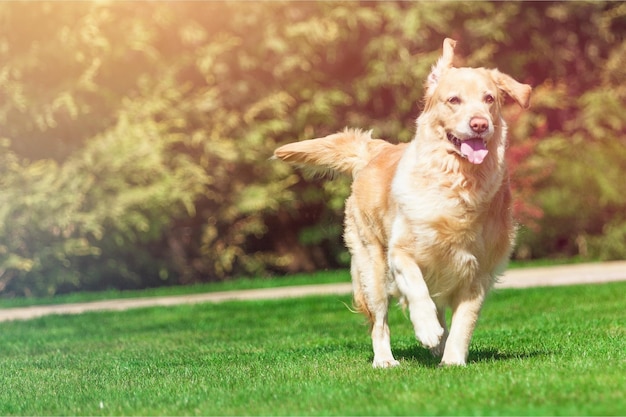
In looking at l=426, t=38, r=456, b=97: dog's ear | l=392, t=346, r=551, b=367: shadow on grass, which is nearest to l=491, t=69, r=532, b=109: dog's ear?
l=426, t=38, r=456, b=97: dog's ear

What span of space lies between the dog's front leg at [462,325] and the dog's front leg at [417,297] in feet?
0.41

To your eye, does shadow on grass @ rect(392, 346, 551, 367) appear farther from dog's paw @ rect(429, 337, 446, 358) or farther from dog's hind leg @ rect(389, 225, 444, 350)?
dog's hind leg @ rect(389, 225, 444, 350)

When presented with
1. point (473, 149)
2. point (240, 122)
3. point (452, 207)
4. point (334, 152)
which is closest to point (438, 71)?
point (473, 149)

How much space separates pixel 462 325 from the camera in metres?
6.04

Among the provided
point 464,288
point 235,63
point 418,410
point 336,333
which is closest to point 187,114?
point 235,63

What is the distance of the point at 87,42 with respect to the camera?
15.8 metres

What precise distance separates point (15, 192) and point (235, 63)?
188 inches

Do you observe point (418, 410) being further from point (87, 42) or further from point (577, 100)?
point (577, 100)

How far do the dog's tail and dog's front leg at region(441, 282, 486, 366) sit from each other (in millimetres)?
1604

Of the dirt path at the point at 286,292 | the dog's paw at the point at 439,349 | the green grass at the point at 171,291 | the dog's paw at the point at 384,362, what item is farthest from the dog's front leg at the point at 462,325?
the green grass at the point at 171,291

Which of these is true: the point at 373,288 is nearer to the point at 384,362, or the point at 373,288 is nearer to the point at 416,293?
the point at 384,362

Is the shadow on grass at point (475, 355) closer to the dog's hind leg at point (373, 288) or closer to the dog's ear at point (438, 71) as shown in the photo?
the dog's hind leg at point (373, 288)

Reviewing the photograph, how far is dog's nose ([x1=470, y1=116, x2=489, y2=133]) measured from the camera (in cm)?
570

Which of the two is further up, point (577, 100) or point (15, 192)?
point (577, 100)
